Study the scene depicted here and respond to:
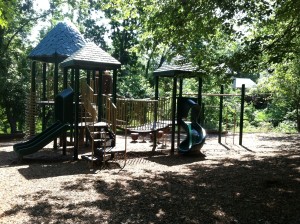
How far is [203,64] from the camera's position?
899 centimetres

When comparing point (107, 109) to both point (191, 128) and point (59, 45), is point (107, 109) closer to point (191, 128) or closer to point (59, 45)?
point (191, 128)

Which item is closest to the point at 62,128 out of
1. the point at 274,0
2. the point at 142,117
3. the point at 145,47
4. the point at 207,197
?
the point at 142,117

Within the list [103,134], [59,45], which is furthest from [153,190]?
[59,45]

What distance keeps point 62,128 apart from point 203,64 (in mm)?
Result: 4701

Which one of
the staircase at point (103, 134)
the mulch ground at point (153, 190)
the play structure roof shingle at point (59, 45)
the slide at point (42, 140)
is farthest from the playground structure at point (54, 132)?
the play structure roof shingle at point (59, 45)

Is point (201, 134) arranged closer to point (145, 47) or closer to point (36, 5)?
point (145, 47)

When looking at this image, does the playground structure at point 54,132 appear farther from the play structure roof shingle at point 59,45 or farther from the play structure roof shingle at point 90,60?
the play structure roof shingle at point 59,45

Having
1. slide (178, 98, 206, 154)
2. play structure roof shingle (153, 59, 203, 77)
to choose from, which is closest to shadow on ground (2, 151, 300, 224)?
slide (178, 98, 206, 154)

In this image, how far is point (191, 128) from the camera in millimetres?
11953

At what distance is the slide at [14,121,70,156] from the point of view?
33.7 feet

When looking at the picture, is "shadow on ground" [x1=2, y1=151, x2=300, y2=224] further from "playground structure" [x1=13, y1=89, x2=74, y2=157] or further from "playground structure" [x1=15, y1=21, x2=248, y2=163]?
"playground structure" [x1=13, y1=89, x2=74, y2=157]

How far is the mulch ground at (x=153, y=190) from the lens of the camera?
5.38 meters

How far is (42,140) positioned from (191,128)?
195 inches

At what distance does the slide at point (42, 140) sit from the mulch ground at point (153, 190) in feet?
1.17
